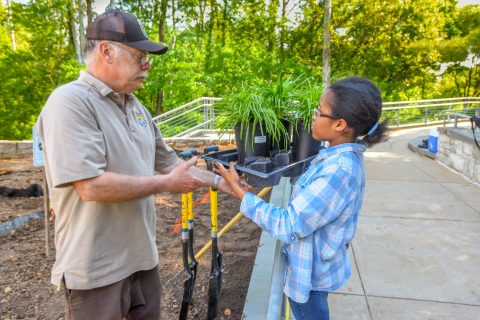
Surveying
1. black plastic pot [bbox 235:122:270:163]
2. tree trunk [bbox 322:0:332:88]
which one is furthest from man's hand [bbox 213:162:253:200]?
tree trunk [bbox 322:0:332:88]

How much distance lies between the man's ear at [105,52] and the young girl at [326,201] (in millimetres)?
754

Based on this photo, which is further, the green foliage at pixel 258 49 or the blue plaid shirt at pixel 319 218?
the green foliage at pixel 258 49

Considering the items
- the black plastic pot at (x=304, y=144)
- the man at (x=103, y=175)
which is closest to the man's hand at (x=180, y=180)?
the man at (x=103, y=175)

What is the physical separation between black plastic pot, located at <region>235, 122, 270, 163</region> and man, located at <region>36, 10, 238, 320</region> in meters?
0.30

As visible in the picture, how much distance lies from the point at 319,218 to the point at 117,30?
1.24m

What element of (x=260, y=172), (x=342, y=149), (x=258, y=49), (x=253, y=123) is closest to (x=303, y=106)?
(x=253, y=123)

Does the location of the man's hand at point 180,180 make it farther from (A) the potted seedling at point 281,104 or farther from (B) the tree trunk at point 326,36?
(B) the tree trunk at point 326,36

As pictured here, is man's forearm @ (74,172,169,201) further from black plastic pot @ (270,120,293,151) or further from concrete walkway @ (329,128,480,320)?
concrete walkway @ (329,128,480,320)

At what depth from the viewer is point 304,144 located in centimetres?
186

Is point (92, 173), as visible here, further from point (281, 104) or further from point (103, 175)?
point (281, 104)

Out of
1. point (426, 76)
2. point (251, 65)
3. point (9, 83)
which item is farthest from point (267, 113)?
point (426, 76)

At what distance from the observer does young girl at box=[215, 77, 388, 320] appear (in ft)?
4.79

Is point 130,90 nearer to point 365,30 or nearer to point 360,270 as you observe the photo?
point 360,270

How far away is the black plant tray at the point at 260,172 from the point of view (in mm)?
1542
